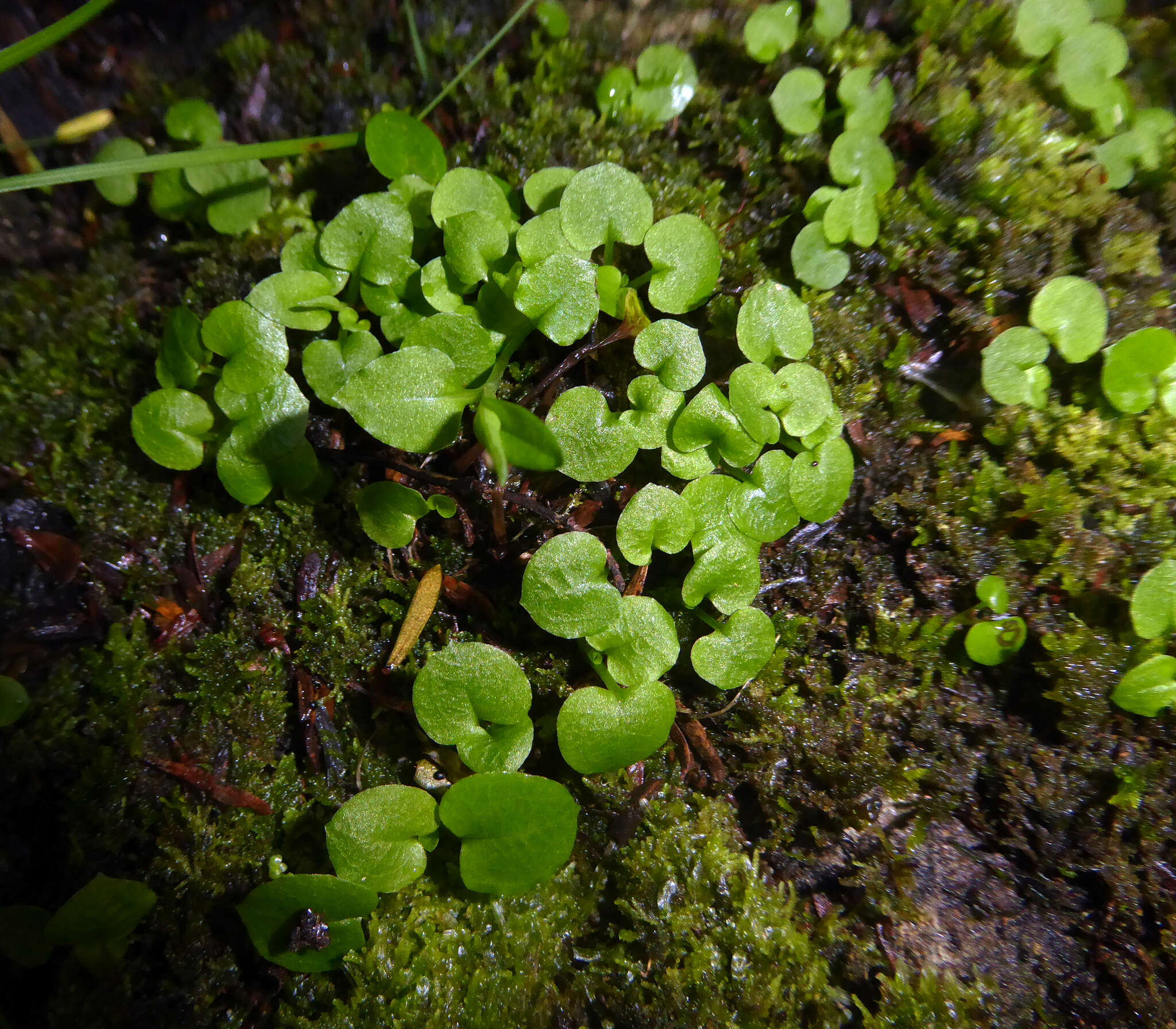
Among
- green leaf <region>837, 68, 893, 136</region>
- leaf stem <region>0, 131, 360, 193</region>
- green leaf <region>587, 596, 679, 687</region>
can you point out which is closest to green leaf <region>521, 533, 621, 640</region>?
green leaf <region>587, 596, 679, 687</region>

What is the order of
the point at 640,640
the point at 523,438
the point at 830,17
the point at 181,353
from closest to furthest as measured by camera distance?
the point at 523,438 → the point at 640,640 → the point at 181,353 → the point at 830,17

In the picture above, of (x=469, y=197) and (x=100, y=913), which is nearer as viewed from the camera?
(x=100, y=913)

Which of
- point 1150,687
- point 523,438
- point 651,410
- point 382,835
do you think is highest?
point 651,410

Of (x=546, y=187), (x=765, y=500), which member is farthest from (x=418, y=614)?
(x=546, y=187)

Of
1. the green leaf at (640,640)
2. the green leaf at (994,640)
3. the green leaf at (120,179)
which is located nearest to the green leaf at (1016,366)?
the green leaf at (994,640)

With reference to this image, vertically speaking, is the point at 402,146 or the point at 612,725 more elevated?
the point at 402,146

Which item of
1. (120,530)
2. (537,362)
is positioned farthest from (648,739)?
(120,530)

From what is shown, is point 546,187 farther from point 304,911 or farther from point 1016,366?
point 304,911

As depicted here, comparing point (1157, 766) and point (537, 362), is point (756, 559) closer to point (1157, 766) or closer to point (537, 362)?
point (537, 362)

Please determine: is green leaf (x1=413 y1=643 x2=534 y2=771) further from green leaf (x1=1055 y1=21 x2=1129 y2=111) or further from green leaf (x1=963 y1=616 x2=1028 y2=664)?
green leaf (x1=1055 y1=21 x2=1129 y2=111)
